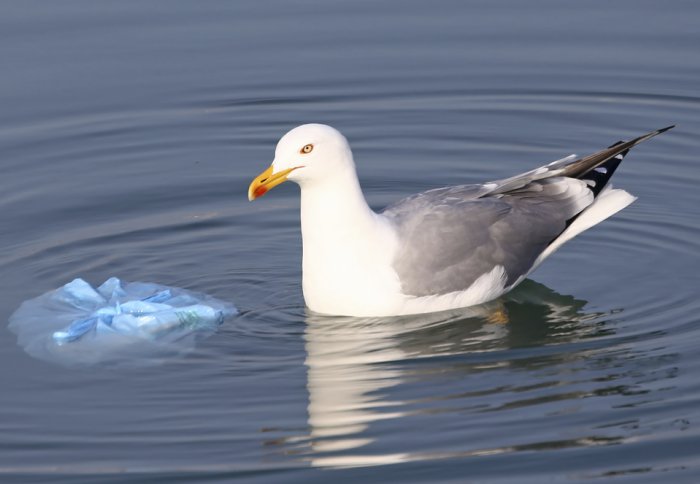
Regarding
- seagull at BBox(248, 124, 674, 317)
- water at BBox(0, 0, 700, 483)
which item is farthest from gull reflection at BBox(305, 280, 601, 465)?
seagull at BBox(248, 124, 674, 317)

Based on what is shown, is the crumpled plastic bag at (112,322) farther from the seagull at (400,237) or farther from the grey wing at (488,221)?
the grey wing at (488,221)

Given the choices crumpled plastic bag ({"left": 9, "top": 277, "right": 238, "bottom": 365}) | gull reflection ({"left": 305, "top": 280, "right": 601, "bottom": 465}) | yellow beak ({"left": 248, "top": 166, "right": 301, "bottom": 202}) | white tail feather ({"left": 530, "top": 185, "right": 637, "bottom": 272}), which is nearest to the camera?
gull reflection ({"left": 305, "top": 280, "right": 601, "bottom": 465})

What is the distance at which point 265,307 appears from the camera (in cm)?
1062

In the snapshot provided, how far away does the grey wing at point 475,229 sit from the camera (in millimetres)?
10266

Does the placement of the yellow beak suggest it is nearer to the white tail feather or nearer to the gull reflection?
the gull reflection

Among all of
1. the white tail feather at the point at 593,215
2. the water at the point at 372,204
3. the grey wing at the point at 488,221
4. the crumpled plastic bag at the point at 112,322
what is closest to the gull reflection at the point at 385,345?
the water at the point at 372,204

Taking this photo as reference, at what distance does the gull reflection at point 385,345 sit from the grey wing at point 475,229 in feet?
0.82

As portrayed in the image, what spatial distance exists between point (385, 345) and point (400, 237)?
0.82 m

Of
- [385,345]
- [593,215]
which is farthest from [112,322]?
[593,215]

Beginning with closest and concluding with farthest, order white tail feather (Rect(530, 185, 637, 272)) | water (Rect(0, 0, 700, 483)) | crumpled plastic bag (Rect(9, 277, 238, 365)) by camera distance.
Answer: water (Rect(0, 0, 700, 483))
crumpled plastic bag (Rect(9, 277, 238, 365))
white tail feather (Rect(530, 185, 637, 272))

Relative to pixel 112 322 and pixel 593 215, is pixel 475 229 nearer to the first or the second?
pixel 593 215

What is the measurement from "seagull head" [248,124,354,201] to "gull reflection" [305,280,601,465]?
1031 mm

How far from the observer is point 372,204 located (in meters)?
12.5

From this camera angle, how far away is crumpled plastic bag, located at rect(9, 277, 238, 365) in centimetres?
990
